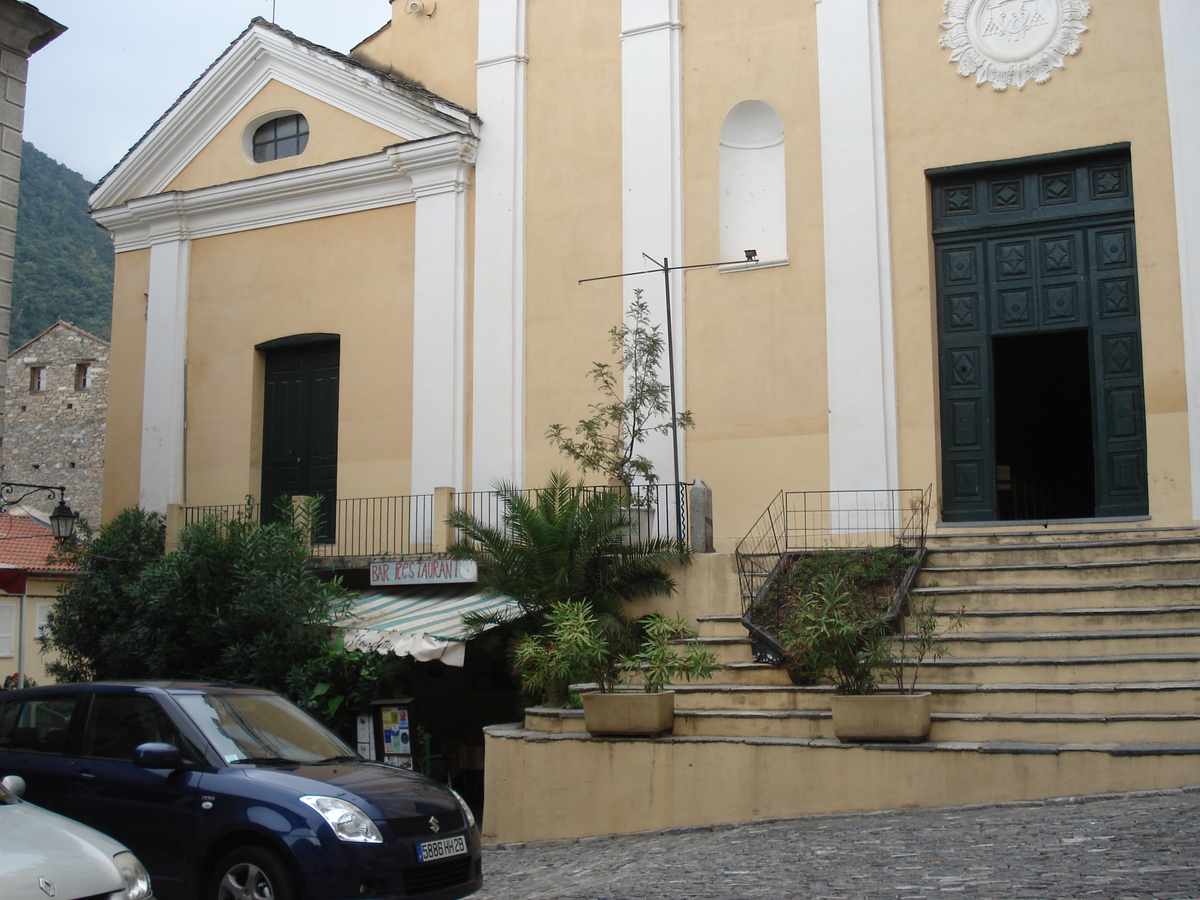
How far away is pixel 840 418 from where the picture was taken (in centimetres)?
1470

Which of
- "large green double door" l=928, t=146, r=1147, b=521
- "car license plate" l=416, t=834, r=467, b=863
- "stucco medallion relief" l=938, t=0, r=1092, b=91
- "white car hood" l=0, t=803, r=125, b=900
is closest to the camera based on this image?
"white car hood" l=0, t=803, r=125, b=900

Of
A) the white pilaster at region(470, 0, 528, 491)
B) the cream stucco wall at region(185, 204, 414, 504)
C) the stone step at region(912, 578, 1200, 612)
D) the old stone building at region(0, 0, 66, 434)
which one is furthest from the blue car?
the cream stucco wall at region(185, 204, 414, 504)

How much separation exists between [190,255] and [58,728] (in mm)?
12757

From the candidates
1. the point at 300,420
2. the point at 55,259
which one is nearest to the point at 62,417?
the point at 300,420

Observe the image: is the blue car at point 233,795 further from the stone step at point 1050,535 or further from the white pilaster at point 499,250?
the white pilaster at point 499,250

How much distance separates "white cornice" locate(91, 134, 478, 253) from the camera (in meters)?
17.4

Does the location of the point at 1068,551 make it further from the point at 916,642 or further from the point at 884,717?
the point at 884,717

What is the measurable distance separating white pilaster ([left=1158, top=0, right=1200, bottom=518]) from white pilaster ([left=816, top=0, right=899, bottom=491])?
3148mm

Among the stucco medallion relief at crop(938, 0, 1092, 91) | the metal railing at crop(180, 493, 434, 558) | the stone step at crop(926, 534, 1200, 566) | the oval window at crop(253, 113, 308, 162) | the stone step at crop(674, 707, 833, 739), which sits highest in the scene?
the oval window at crop(253, 113, 308, 162)

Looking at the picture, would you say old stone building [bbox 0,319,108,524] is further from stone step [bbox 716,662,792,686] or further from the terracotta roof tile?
stone step [bbox 716,662,792,686]

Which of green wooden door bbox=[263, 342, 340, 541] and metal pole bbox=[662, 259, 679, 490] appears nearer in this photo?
metal pole bbox=[662, 259, 679, 490]

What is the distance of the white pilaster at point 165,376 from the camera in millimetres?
18922

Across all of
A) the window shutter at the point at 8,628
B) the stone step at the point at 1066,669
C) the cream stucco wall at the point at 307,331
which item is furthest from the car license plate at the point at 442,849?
the window shutter at the point at 8,628

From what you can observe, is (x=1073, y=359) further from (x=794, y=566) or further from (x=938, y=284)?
(x=794, y=566)
